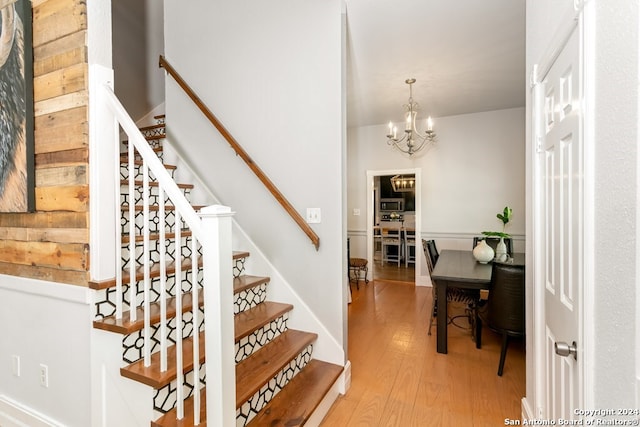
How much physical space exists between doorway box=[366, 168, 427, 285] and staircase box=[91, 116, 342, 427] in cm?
332

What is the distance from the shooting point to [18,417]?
5.65ft

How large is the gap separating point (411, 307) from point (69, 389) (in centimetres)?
349

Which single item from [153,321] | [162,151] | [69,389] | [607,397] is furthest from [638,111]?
[162,151]

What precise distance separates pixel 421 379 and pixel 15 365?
2.71m

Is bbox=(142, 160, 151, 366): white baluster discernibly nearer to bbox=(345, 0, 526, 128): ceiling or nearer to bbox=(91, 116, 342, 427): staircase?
bbox=(91, 116, 342, 427): staircase

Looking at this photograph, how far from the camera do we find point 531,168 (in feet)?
5.10

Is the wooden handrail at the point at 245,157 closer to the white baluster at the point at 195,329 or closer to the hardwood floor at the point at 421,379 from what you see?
the white baluster at the point at 195,329

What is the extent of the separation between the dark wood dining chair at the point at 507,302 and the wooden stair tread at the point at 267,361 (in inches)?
59.2

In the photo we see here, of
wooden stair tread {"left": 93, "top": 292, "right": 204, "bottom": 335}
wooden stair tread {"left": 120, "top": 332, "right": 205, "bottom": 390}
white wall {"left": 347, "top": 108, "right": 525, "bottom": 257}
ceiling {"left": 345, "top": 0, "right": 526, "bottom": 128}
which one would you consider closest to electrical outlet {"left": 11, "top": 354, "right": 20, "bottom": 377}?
wooden stair tread {"left": 93, "top": 292, "right": 204, "bottom": 335}

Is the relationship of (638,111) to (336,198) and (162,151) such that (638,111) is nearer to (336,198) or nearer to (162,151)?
(336,198)

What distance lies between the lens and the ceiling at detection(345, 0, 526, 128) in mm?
2246

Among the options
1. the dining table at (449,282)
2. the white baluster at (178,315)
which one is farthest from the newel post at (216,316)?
the dining table at (449,282)

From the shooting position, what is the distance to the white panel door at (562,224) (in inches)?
37.9

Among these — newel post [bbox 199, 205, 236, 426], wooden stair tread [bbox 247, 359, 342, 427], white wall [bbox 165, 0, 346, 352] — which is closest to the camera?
newel post [bbox 199, 205, 236, 426]
